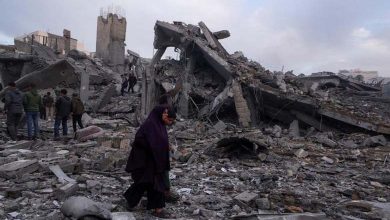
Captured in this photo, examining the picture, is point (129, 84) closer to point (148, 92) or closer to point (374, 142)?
point (148, 92)

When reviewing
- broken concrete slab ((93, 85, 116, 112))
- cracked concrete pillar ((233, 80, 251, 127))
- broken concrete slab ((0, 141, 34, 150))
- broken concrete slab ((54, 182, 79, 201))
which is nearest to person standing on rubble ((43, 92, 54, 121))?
broken concrete slab ((93, 85, 116, 112))

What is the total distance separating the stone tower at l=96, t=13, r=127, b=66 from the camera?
27906 mm

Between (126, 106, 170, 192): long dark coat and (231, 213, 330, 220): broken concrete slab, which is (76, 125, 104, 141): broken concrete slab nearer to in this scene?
(126, 106, 170, 192): long dark coat

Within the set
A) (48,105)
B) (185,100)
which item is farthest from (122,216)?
(48,105)

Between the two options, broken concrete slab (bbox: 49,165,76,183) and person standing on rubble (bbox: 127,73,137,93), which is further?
person standing on rubble (bbox: 127,73,137,93)

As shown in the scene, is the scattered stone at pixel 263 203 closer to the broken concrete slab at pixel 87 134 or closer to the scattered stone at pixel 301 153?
the scattered stone at pixel 301 153

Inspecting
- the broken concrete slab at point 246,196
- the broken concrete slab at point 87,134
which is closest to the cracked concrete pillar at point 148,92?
the broken concrete slab at point 87,134

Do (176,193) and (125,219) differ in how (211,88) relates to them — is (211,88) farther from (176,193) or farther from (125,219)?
(125,219)

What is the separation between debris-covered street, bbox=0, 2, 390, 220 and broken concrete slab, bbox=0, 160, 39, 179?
2 centimetres

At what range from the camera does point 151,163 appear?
13.9 feet

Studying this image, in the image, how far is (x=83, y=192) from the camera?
4988 mm

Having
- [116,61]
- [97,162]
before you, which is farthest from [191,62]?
[116,61]

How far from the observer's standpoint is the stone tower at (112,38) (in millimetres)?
27906

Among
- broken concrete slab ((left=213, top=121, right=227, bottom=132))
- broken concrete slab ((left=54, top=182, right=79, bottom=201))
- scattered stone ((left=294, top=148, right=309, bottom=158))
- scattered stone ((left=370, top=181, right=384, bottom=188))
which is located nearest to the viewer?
broken concrete slab ((left=54, top=182, right=79, bottom=201))
